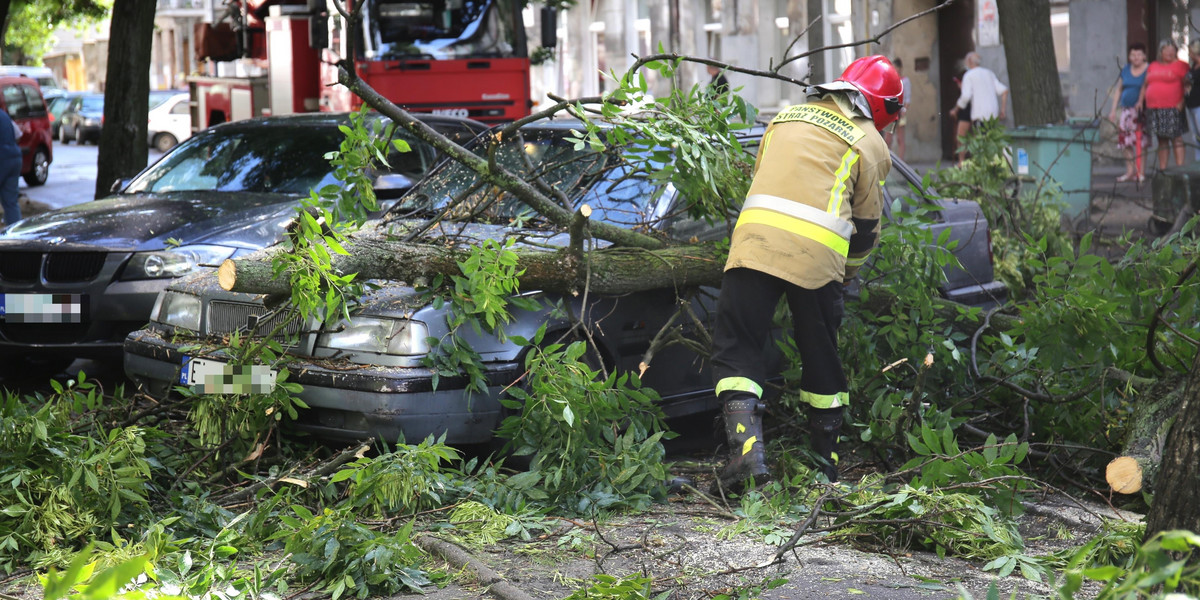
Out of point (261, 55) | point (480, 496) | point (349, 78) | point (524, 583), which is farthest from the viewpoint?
point (261, 55)

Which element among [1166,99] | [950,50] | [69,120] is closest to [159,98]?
[69,120]

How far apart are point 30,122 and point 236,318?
18957 millimetres

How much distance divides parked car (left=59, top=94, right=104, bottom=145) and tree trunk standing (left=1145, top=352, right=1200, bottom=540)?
36.4 m

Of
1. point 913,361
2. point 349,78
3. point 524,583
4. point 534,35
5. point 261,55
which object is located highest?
point 534,35

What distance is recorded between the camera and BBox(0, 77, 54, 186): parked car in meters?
21.3

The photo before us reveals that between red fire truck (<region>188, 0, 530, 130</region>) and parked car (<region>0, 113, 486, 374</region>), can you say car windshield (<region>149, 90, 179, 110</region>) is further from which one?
parked car (<region>0, 113, 486, 374</region>)

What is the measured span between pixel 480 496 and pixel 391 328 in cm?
79

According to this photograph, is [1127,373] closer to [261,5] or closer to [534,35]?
[261,5]

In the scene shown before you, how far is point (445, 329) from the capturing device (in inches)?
187

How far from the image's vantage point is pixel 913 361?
5.30 metres

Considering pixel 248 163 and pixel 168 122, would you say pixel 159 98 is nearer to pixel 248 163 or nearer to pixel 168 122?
pixel 168 122

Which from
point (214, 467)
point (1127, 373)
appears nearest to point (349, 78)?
point (214, 467)

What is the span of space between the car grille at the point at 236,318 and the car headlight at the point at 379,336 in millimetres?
195

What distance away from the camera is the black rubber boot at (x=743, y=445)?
4.61m
